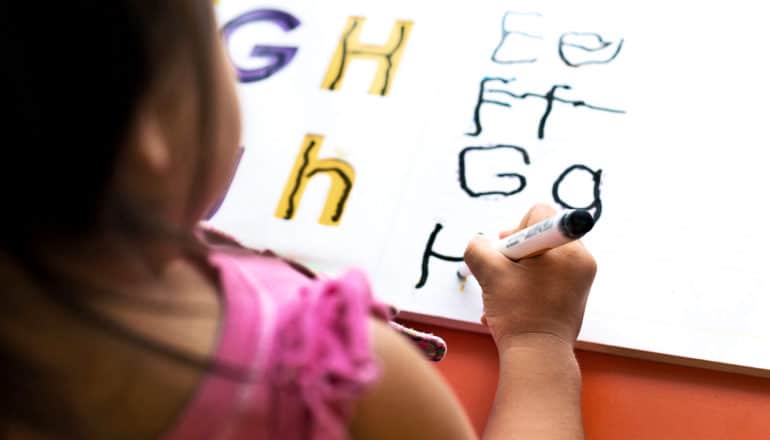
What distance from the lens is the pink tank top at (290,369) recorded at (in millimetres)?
272

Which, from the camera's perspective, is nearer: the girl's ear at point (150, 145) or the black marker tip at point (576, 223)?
the girl's ear at point (150, 145)

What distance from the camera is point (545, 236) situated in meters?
0.40

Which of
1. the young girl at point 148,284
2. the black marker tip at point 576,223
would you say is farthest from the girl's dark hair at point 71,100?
the black marker tip at point 576,223

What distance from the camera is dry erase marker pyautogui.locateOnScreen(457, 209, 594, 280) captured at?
1.20ft

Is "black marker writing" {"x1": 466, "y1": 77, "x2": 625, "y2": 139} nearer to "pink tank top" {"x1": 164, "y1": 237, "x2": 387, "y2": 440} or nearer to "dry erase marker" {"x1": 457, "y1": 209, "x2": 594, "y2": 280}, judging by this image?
"dry erase marker" {"x1": 457, "y1": 209, "x2": 594, "y2": 280}

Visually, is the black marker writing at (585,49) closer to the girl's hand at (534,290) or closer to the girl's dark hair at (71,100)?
the girl's hand at (534,290)

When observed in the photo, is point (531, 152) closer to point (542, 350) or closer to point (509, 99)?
point (509, 99)

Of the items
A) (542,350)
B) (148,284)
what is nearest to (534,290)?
(542,350)

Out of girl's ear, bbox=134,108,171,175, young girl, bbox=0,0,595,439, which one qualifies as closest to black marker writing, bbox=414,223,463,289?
young girl, bbox=0,0,595,439

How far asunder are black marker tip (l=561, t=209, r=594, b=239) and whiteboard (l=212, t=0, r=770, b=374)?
0.40 feet

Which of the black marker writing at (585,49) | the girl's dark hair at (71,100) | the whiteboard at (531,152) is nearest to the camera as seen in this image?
the girl's dark hair at (71,100)

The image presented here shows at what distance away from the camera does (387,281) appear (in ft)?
1.69

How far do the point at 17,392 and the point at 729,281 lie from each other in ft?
1.47

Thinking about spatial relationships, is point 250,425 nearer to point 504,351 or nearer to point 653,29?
point 504,351
